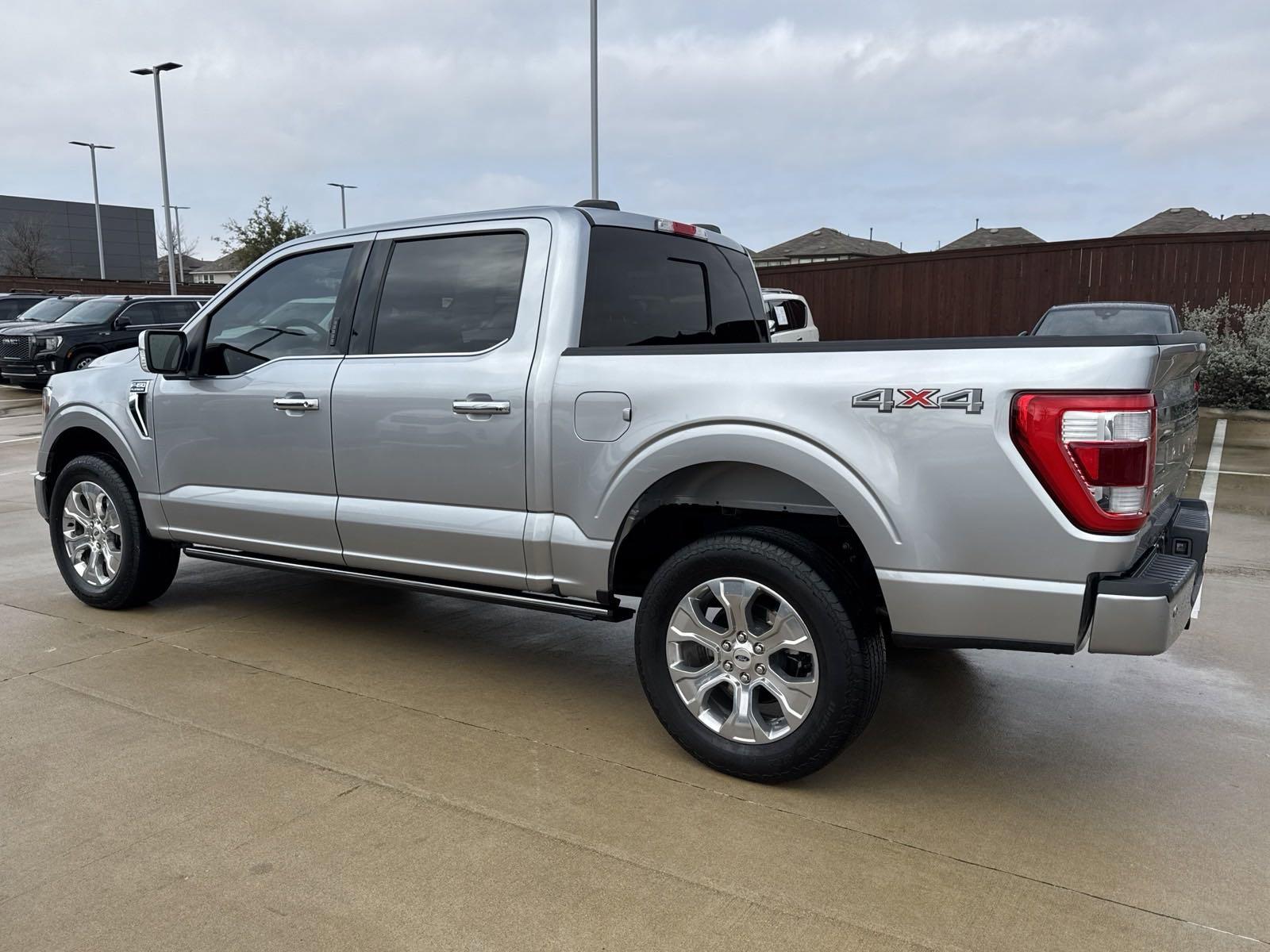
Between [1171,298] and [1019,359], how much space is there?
17.8 meters

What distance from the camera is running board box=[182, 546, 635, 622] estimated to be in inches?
160

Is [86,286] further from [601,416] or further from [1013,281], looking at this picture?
[601,416]

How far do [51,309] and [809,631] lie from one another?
21668 mm

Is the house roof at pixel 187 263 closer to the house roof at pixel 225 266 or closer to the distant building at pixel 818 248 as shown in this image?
the house roof at pixel 225 266

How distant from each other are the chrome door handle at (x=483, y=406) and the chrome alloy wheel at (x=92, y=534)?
8.09 feet

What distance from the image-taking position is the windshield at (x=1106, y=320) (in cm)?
1302

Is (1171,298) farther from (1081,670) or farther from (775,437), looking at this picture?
(775,437)

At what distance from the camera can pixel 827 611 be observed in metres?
3.34

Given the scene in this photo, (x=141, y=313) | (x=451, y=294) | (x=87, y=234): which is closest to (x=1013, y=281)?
(x=141, y=313)

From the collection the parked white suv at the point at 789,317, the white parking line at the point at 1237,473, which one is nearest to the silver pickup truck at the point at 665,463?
the white parking line at the point at 1237,473

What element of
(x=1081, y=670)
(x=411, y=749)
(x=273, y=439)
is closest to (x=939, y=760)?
(x=1081, y=670)

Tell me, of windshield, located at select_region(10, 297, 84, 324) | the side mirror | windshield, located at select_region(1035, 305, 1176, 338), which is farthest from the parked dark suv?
the side mirror

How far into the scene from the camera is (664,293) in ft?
14.9

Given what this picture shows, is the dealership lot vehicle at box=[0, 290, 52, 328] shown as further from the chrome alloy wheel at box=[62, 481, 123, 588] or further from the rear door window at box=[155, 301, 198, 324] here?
the chrome alloy wheel at box=[62, 481, 123, 588]
